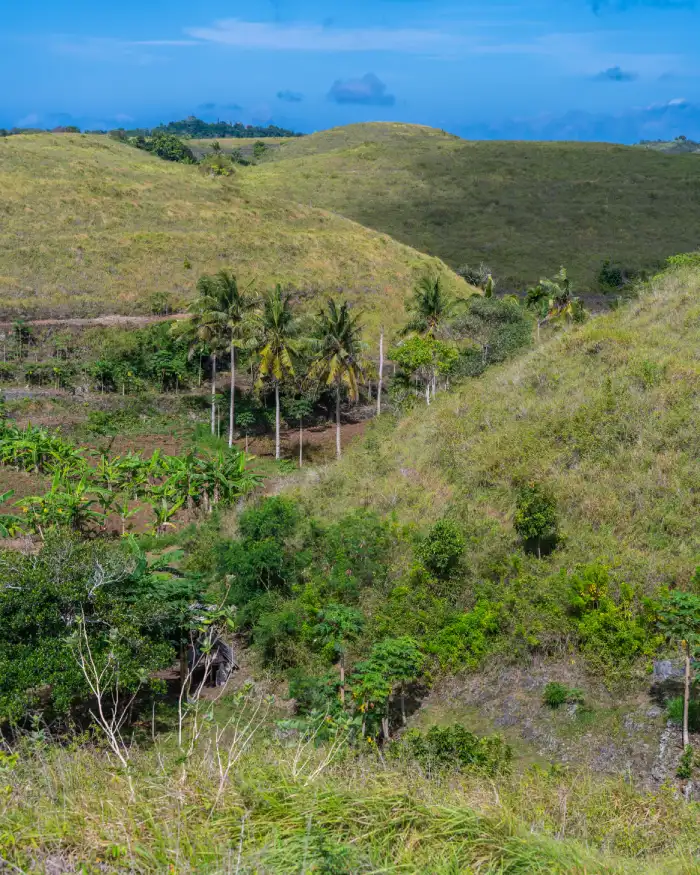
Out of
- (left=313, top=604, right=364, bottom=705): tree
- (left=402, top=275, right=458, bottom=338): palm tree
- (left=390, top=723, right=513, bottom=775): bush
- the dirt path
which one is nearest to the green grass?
(left=313, top=604, right=364, bottom=705): tree

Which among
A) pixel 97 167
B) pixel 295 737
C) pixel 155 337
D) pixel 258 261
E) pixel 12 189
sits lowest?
pixel 295 737

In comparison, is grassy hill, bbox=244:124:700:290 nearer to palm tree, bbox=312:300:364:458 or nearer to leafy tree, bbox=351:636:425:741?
palm tree, bbox=312:300:364:458

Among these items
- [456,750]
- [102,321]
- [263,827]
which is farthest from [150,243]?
[263,827]

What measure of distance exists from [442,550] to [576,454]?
5091mm

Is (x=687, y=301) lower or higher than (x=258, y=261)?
lower

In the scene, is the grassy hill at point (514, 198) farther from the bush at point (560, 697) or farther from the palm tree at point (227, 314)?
the bush at point (560, 697)

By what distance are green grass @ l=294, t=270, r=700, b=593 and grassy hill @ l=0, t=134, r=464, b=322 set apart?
31637 millimetres

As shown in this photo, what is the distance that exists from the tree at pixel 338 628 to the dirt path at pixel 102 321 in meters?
36.3

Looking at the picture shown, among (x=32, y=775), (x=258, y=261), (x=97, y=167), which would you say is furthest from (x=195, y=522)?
(x=97, y=167)

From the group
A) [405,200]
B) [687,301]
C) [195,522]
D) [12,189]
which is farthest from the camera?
[405,200]

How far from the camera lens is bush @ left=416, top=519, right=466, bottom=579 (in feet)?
56.0

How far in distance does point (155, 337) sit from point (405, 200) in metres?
58.7

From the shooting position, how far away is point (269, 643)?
55.5ft

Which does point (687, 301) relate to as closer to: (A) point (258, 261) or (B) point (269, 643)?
(B) point (269, 643)
